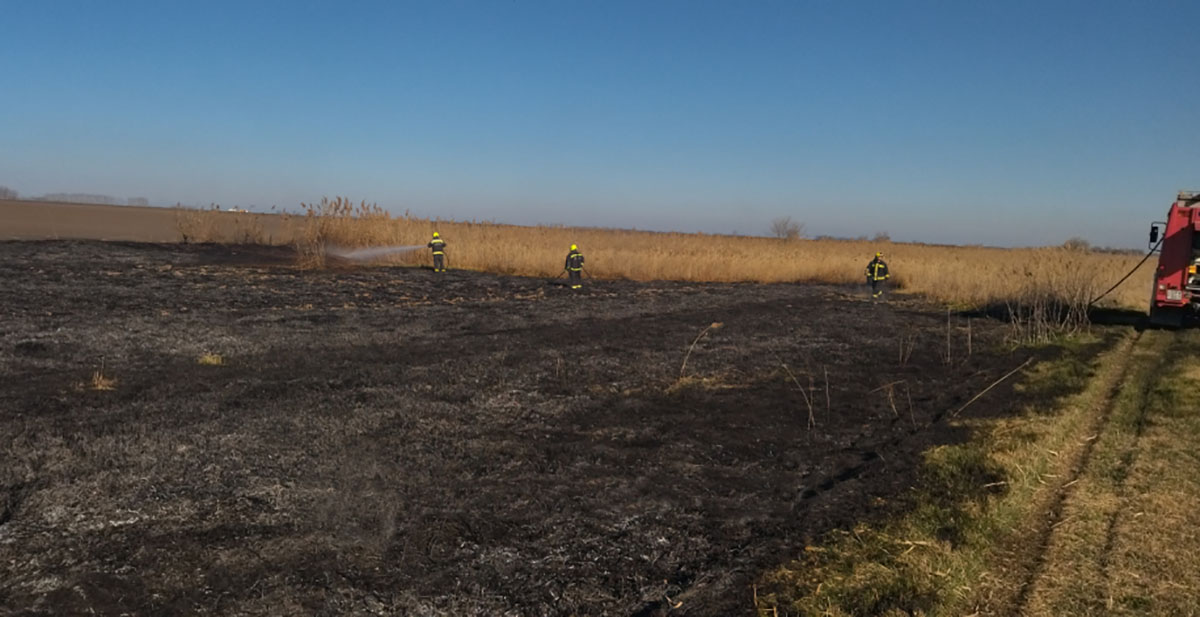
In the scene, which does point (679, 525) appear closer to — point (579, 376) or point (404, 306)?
point (579, 376)

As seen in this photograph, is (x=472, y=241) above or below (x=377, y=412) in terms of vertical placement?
above

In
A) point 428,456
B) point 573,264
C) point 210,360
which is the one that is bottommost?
point 428,456

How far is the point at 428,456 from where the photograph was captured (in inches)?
207

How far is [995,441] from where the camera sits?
19.9 ft

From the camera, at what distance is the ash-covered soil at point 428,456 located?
3.42 meters

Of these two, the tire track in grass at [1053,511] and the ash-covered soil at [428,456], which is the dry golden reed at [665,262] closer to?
the ash-covered soil at [428,456]

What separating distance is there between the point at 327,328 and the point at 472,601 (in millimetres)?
8549

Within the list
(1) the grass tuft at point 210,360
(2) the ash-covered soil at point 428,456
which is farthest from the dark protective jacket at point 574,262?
(1) the grass tuft at point 210,360

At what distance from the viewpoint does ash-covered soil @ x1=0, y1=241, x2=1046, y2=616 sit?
3.42 m

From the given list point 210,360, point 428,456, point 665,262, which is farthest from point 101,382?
point 665,262

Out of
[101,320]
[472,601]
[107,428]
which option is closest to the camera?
[472,601]

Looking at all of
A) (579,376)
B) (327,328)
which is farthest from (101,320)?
(579,376)

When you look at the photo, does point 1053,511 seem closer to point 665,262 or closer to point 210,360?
point 210,360

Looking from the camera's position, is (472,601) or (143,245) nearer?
(472,601)
